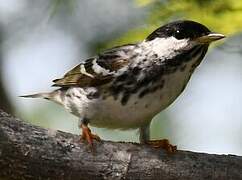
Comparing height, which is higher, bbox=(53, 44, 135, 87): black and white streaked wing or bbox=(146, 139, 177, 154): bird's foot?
bbox=(53, 44, 135, 87): black and white streaked wing

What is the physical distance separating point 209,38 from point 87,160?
0.62 meters

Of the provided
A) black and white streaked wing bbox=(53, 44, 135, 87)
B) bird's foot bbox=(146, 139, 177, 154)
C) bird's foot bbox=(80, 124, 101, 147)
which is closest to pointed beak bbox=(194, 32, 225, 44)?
black and white streaked wing bbox=(53, 44, 135, 87)

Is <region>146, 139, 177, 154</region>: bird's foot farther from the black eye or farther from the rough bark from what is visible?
the black eye

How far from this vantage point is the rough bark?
7.39ft

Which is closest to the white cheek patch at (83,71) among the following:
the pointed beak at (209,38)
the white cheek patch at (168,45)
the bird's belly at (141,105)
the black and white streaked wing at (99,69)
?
the black and white streaked wing at (99,69)

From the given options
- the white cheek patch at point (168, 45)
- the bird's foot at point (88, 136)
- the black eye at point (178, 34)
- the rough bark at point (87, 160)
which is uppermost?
the black eye at point (178, 34)

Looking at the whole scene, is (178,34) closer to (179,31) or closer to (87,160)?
(179,31)

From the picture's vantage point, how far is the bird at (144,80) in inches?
108

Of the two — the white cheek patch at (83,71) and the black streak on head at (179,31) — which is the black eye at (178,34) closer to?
the black streak on head at (179,31)

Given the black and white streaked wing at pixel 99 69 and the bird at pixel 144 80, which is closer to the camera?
the bird at pixel 144 80

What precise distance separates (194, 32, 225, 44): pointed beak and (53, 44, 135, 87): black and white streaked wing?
305 millimetres

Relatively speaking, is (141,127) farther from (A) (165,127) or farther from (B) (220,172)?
(A) (165,127)

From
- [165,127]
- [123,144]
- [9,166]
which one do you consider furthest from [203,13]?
[165,127]

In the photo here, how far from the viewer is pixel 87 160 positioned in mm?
2387
